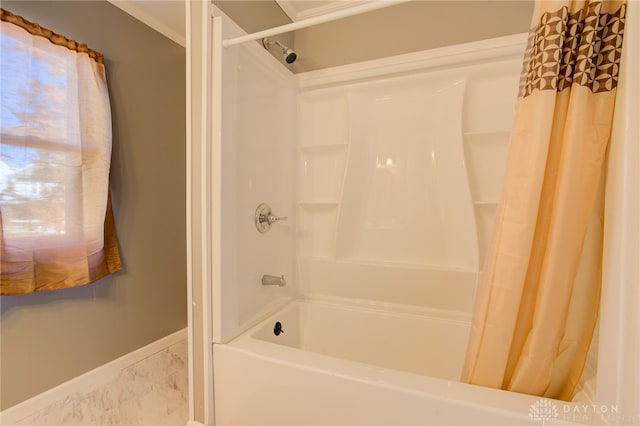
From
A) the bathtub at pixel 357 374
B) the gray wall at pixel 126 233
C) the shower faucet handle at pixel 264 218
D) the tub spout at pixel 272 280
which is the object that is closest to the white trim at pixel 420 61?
→ the shower faucet handle at pixel 264 218

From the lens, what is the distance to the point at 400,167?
172 centimetres

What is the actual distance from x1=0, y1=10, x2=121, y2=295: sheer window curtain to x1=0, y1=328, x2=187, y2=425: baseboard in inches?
23.0

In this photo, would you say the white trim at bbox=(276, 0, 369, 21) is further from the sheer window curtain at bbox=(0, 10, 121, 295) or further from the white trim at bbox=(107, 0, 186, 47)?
the sheer window curtain at bbox=(0, 10, 121, 295)

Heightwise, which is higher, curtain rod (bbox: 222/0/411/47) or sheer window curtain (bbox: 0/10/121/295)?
curtain rod (bbox: 222/0/411/47)

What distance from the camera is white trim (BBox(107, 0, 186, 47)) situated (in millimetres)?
1847

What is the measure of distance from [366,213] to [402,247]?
30cm

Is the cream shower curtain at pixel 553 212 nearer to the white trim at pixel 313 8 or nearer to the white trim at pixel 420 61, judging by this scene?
the white trim at pixel 420 61

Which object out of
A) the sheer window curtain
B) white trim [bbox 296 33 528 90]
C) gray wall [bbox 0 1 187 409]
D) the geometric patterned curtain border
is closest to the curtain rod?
the geometric patterned curtain border

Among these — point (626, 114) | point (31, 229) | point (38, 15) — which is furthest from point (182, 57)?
point (626, 114)

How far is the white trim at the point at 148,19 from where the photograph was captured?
1847mm

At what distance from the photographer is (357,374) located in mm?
954

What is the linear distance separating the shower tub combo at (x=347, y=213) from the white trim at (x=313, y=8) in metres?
0.42

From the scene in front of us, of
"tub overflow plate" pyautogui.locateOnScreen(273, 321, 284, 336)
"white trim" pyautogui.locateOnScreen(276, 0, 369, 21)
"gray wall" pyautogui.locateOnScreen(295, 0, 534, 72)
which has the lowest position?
"tub overflow plate" pyautogui.locateOnScreen(273, 321, 284, 336)

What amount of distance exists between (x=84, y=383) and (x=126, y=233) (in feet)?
3.01
